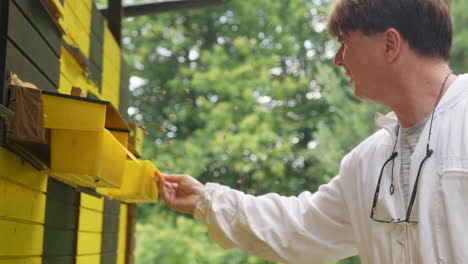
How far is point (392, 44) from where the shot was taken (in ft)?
5.61

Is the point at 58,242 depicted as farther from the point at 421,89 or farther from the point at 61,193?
the point at 421,89

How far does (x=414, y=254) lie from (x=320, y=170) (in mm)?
5519

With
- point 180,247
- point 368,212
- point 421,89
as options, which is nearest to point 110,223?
point 368,212

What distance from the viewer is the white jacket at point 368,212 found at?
1.49 meters

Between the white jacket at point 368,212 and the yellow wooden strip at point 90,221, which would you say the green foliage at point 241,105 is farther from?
the white jacket at point 368,212

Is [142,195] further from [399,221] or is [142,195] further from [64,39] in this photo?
[399,221]

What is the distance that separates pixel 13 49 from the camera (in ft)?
4.08

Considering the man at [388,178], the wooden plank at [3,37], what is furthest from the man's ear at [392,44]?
the wooden plank at [3,37]

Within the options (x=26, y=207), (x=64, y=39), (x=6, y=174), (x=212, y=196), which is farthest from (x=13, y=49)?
(x=212, y=196)

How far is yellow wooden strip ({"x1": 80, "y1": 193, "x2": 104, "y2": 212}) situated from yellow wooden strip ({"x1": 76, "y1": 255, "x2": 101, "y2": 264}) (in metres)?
0.18

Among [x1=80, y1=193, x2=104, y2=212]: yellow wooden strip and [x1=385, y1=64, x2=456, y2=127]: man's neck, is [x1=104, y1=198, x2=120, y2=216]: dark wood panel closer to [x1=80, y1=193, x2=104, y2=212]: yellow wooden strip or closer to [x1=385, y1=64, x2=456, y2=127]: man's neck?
[x1=80, y1=193, x2=104, y2=212]: yellow wooden strip

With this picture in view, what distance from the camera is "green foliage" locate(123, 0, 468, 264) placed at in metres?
6.86

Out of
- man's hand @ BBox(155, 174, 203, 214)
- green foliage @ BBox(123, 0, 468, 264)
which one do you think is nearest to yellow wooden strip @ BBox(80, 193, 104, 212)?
man's hand @ BBox(155, 174, 203, 214)

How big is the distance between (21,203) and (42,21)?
48 centimetres
